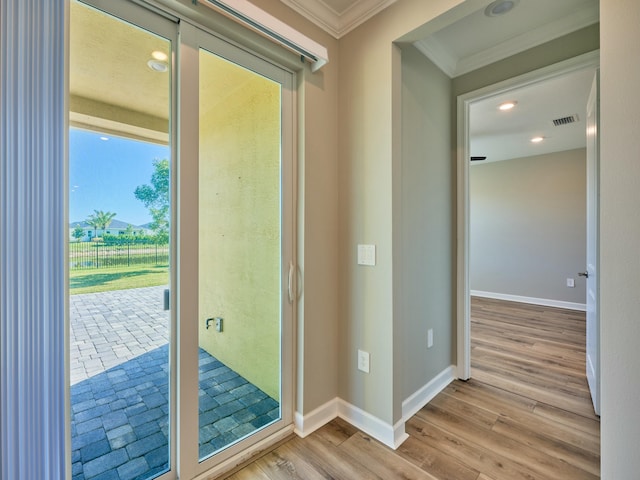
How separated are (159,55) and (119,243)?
0.94m

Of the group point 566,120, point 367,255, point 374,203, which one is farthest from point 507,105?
point 367,255

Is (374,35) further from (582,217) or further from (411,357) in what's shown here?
(582,217)

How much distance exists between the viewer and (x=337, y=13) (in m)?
1.94

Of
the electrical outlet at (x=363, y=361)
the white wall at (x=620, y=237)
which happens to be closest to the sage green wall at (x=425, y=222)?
the electrical outlet at (x=363, y=361)

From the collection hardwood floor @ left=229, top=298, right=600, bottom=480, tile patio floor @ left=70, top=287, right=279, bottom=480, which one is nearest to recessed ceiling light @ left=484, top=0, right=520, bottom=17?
tile patio floor @ left=70, top=287, right=279, bottom=480

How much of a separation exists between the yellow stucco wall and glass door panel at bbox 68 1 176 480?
33 centimetres

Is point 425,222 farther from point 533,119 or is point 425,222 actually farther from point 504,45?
point 533,119

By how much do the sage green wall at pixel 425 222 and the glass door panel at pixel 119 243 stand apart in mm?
1440

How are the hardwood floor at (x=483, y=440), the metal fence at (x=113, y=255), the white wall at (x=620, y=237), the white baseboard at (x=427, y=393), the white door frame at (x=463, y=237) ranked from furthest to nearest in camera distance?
Answer: the white door frame at (x=463, y=237), the white baseboard at (x=427, y=393), the hardwood floor at (x=483, y=440), the metal fence at (x=113, y=255), the white wall at (x=620, y=237)

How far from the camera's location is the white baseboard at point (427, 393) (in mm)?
2074

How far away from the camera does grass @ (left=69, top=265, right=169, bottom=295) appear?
1.23 meters

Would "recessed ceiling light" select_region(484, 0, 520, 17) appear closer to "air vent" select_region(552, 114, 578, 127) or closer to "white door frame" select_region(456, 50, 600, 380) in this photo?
"white door frame" select_region(456, 50, 600, 380)

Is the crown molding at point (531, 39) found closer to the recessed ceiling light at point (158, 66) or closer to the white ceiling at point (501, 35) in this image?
the white ceiling at point (501, 35)

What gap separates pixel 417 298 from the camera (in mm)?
2195
